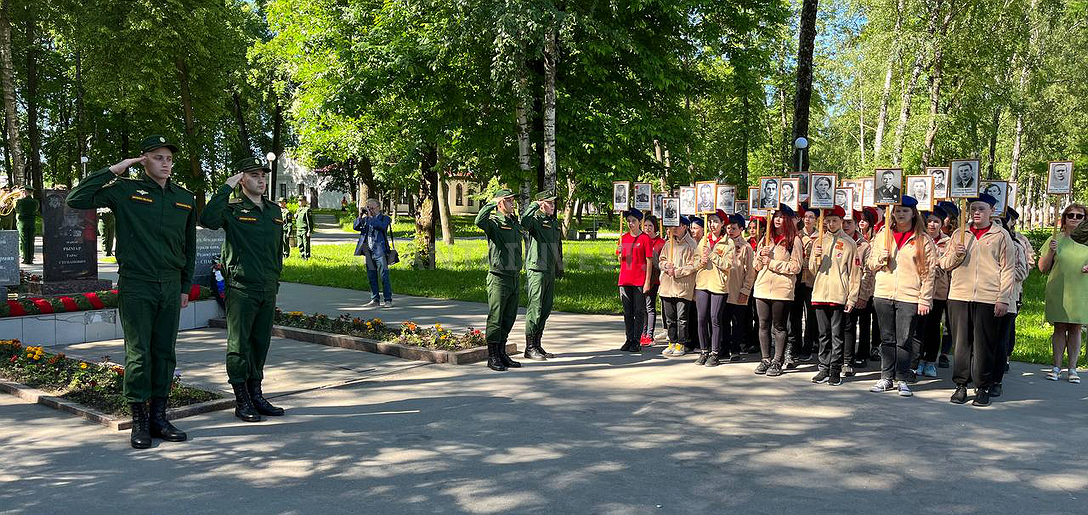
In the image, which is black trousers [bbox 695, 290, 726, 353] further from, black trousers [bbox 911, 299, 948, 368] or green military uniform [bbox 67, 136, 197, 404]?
green military uniform [bbox 67, 136, 197, 404]

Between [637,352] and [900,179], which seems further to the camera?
[637,352]

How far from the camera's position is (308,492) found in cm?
517

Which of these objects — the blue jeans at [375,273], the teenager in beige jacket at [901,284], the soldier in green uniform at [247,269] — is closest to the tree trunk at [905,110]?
the blue jeans at [375,273]

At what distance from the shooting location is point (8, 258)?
12148mm

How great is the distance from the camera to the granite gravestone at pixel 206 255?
43.8 ft

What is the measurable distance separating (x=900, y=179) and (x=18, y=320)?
1052cm

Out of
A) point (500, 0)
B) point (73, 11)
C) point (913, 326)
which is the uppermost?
point (73, 11)

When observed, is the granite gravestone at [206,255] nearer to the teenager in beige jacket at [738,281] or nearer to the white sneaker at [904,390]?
the teenager in beige jacket at [738,281]

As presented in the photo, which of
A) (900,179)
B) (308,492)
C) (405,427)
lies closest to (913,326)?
(900,179)

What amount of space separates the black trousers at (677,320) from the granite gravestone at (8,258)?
30.7 ft

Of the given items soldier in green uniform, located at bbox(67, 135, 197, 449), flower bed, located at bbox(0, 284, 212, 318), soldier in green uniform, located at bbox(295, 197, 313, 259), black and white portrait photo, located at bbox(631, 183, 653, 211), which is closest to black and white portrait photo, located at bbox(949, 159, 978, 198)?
black and white portrait photo, located at bbox(631, 183, 653, 211)

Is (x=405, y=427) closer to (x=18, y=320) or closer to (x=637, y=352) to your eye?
(x=637, y=352)

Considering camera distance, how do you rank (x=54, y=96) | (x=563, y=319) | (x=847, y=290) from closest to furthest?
(x=847, y=290), (x=563, y=319), (x=54, y=96)

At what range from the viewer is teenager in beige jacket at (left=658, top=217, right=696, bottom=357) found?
10375mm
